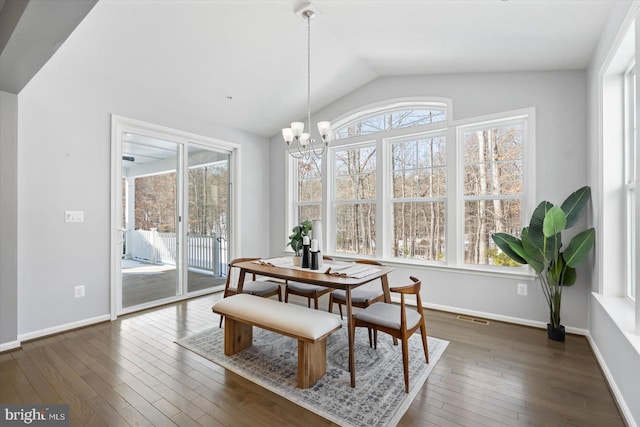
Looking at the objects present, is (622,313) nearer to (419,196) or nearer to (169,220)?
(419,196)

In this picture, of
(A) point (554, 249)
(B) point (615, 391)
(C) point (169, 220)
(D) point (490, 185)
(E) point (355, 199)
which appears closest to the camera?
(B) point (615, 391)

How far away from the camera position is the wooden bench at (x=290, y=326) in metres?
2.15

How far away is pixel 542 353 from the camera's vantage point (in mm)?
2715

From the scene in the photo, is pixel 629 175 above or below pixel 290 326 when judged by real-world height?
above

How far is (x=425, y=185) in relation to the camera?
413 cm

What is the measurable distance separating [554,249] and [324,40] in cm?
322

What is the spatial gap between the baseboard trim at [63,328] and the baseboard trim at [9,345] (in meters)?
0.14

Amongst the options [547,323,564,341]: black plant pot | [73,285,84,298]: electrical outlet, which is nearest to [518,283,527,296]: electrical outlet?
[547,323,564,341]: black plant pot

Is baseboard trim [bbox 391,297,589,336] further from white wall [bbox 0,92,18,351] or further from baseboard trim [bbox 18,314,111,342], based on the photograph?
white wall [bbox 0,92,18,351]

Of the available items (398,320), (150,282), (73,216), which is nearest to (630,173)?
(398,320)

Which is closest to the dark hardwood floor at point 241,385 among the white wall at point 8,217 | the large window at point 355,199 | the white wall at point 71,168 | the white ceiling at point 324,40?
the white wall at point 8,217

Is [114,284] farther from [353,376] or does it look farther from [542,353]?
[542,353]

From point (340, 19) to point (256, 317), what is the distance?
2.92 metres

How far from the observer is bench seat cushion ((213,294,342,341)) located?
2.15 meters
